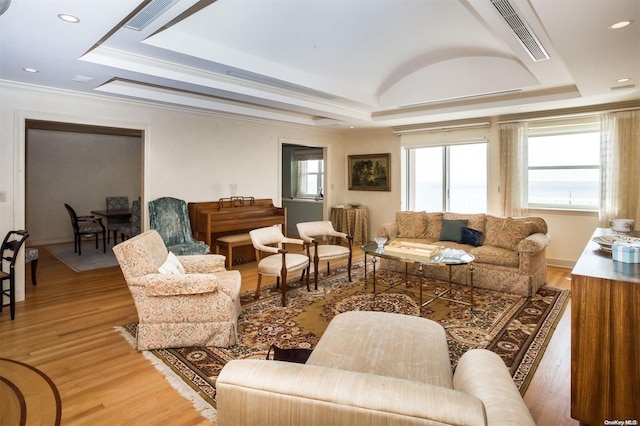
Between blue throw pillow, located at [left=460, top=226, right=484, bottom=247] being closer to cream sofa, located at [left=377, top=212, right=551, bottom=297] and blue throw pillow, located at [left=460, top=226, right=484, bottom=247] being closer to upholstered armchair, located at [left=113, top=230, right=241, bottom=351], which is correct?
cream sofa, located at [left=377, top=212, right=551, bottom=297]

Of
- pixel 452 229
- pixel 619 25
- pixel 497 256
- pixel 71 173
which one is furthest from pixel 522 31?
pixel 71 173

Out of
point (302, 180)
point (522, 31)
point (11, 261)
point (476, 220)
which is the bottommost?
point (11, 261)

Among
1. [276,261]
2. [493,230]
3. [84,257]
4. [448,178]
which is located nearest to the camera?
[276,261]

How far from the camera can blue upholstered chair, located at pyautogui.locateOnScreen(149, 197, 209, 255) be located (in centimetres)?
496

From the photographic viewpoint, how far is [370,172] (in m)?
7.74

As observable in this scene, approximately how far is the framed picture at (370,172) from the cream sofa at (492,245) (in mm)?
1917

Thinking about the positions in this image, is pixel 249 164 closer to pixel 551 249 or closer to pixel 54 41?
pixel 54 41

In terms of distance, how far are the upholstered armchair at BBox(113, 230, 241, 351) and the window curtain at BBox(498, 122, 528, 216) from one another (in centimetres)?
482

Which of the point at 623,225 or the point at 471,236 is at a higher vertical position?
the point at 623,225

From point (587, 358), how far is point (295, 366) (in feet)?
5.07

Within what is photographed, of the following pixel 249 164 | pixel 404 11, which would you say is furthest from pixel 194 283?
pixel 249 164

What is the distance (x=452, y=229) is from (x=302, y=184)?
4.86 meters

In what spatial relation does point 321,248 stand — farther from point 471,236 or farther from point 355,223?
point 355,223

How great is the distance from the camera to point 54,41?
2771 mm
